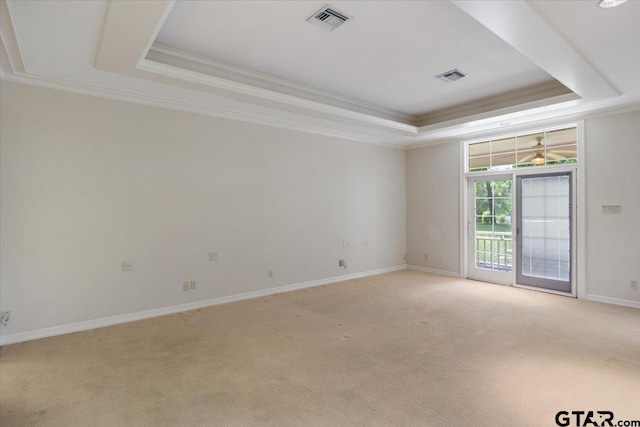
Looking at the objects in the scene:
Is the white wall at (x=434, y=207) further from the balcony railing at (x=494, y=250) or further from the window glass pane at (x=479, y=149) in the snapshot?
the balcony railing at (x=494, y=250)

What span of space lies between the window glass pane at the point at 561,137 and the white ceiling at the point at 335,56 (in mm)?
296

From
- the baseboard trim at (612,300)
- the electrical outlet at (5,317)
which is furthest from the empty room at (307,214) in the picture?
the baseboard trim at (612,300)

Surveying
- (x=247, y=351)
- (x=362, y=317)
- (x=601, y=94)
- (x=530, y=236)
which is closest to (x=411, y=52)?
(x=601, y=94)

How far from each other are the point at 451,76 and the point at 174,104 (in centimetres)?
363

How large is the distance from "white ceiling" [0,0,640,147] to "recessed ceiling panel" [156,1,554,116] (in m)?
0.02

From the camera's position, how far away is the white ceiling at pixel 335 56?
2.48m

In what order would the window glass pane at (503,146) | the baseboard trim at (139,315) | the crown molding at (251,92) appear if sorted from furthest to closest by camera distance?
the window glass pane at (503,146) < the baseboard trim at (139,315) < the crown molding at (251,92)

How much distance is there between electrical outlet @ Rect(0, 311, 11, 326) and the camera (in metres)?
3.37

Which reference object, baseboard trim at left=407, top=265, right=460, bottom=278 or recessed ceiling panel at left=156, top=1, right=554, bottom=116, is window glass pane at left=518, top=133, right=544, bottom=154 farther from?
baseboard trim at left=407, top=265, right=460, bottom=278

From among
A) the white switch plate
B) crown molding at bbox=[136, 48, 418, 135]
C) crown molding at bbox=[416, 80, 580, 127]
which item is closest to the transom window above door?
the white switch plate

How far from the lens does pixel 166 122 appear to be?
436 cm

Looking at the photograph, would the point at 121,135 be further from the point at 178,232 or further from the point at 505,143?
the point at 505,143

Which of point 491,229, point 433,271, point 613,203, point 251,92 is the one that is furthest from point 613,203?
point 251,92

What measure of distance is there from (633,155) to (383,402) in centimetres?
495
